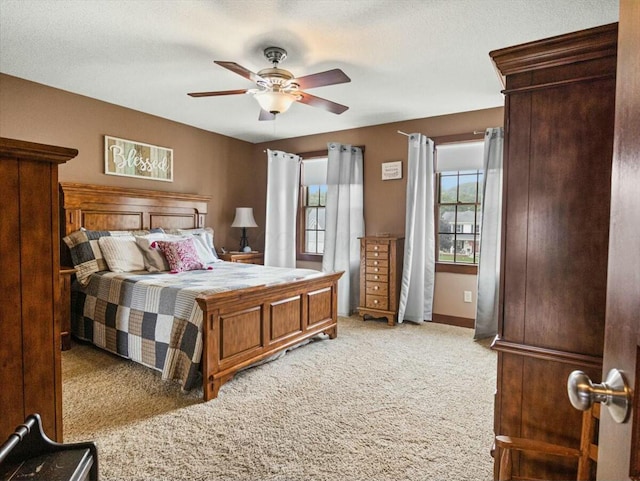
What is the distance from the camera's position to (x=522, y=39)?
8.58 feet

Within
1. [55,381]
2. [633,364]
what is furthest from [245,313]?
[633,364]

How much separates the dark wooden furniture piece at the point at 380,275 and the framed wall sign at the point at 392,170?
84 cm

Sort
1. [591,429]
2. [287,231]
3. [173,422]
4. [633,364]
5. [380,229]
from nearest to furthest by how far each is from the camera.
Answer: [633,364] → [591,429] → [173,422] → [380,229] → [287,231]

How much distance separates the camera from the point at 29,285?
3.72 ft

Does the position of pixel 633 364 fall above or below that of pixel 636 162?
below

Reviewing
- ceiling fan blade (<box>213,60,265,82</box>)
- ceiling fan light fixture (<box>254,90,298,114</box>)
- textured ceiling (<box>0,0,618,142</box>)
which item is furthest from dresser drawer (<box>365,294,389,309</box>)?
ceiling fan blade (<box>213,60,265,82</box>)

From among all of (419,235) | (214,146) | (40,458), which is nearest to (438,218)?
(419,235)

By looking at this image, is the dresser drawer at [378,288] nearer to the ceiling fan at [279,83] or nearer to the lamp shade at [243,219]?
the lamp shade at [243,219]

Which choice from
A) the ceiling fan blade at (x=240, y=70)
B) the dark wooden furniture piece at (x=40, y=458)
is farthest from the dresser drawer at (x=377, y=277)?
the dark wooden furniture piece at (x=40, y=458)

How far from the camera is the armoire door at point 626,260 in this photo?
54cm

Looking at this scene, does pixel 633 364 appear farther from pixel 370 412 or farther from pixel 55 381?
pixel 370 412

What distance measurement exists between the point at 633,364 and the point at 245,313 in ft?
8.01

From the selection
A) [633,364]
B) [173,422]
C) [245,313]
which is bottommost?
[173,422]

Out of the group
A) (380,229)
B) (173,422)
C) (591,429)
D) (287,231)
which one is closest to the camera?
(591,429)
